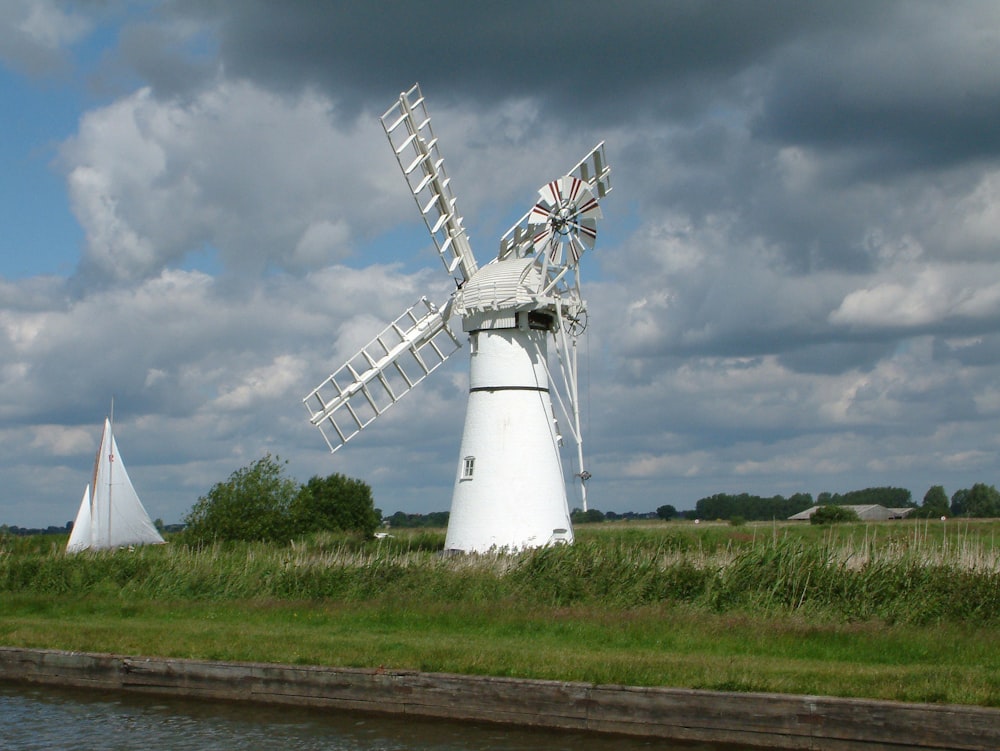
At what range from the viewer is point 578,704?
11727 millimetres

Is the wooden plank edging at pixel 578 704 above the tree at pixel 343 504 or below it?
below

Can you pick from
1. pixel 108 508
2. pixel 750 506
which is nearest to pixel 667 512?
pixel 750 506

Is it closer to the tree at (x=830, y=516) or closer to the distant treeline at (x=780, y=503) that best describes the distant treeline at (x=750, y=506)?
the distant treeline at (x=780, y=503)

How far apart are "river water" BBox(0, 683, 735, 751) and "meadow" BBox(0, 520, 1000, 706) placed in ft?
3.36

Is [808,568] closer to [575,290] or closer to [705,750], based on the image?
[705,750]

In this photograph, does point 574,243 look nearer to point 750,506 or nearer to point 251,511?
point 251,511

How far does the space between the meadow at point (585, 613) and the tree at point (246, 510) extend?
10.7 m

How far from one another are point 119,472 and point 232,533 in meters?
9.21

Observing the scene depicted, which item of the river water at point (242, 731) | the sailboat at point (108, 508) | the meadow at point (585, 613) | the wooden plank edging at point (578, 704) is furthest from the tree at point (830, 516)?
the river water at point (242, 731)

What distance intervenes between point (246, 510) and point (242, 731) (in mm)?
23523

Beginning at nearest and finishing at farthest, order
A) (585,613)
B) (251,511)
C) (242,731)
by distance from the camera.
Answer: (242,731) < (585,613) < (251,511)

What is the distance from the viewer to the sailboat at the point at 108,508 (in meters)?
38.7

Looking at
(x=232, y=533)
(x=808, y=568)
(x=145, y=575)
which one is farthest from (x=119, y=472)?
(x=808, y=568)

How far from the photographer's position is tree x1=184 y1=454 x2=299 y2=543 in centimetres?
3434
